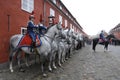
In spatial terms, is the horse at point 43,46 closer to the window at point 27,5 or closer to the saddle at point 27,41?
the saddle at point 27,41

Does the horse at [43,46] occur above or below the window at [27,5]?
below

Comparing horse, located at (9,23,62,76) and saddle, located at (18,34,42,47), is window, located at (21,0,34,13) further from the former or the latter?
saddle, located at (18,34,42,47)

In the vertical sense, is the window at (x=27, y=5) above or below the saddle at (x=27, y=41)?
above

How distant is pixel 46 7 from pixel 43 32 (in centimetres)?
878

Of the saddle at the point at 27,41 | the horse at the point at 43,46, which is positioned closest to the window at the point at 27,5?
the horse at the point at 43,46

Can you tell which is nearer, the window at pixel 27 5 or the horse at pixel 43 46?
the horse at pixel 43 46

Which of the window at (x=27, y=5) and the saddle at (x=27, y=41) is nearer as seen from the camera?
the saddle at (x=27, y=41)

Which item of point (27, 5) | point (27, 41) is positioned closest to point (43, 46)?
point (27, 41)

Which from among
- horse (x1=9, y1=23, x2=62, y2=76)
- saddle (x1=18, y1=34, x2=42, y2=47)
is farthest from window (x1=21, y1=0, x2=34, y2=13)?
saddle (x1=18, y1=34, x2=42, y2=47)

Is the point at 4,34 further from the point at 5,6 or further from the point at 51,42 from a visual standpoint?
the point at 51,42

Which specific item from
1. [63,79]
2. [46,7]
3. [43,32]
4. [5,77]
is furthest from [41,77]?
[46,7]

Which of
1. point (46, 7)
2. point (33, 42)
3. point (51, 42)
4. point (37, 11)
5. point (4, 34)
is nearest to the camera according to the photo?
point (33, 42)

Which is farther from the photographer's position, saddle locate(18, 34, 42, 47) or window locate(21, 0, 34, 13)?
window locate(21, 0, 34, 13)

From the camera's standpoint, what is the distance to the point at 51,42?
891 cm
